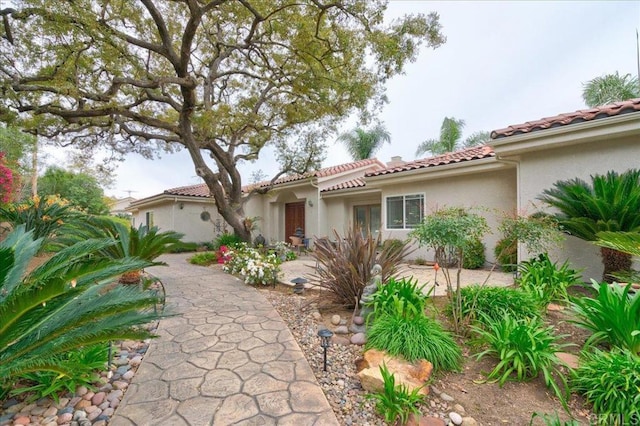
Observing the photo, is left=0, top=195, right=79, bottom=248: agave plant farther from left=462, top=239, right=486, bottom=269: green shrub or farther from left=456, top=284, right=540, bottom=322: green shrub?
left=462, top=239, right=486, bottom=269: green shrub

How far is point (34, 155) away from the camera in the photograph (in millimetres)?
24312

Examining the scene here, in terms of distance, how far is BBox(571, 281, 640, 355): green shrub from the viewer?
3199 mm

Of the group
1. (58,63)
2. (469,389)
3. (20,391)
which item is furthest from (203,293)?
(58,63)

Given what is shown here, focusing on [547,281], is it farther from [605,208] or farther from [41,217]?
[41,217]

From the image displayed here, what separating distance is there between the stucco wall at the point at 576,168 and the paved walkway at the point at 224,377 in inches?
249

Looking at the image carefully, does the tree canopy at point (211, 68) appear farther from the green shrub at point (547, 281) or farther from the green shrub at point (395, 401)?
the green shrub at point (395, 401)

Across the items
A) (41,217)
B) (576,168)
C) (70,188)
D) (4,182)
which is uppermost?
(70,188)

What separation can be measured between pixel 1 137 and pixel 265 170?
1816 centimetres

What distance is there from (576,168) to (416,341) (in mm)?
6411

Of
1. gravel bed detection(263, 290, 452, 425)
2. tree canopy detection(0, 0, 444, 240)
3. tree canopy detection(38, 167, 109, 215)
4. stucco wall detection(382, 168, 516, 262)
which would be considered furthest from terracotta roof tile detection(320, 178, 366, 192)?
tree canopy detection(38, 167, 109, 215)

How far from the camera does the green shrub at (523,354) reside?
314 cm

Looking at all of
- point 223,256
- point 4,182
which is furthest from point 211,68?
point 4,182

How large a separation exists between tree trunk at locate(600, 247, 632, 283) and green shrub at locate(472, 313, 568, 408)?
3545 mm

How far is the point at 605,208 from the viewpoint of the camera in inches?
207
